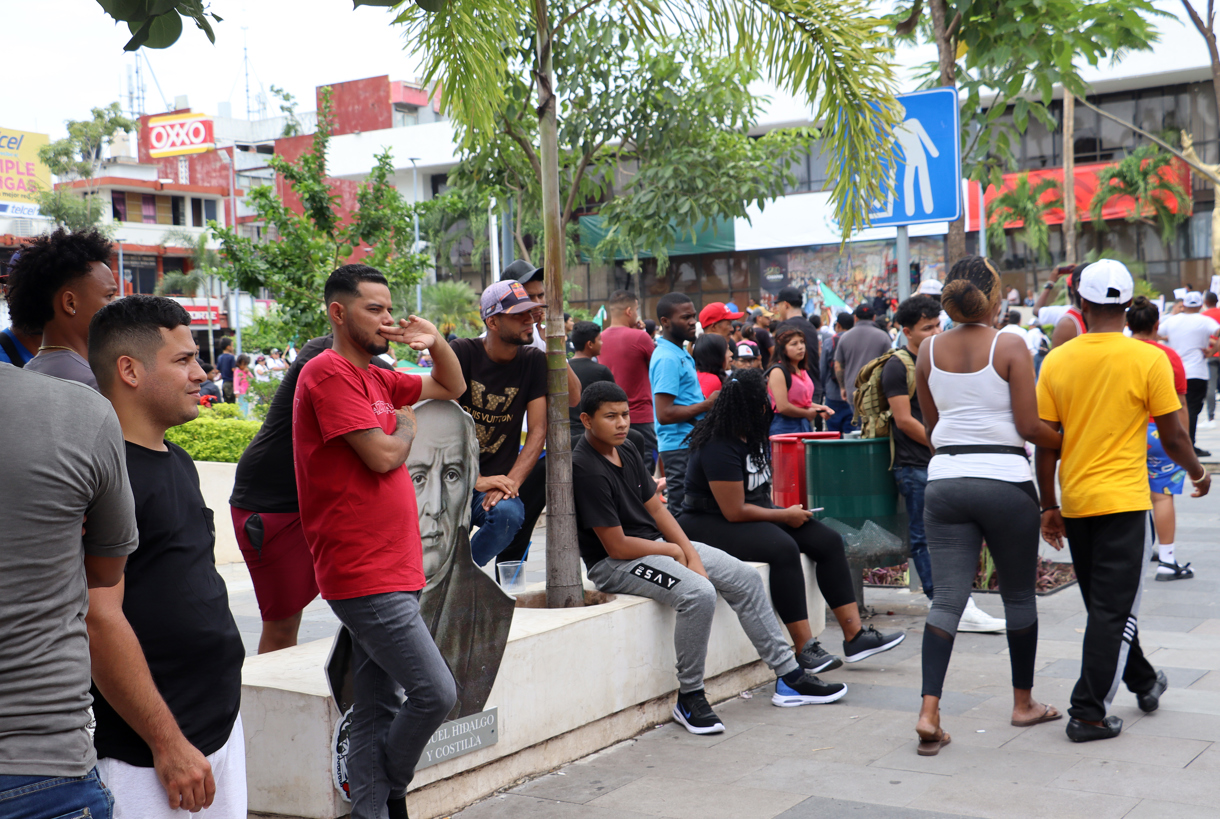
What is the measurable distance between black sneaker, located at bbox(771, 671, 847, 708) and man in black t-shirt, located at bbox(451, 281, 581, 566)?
5.36 feet

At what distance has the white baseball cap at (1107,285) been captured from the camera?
15.4ft

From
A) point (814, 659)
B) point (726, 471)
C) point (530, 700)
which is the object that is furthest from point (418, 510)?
point (814, 659)

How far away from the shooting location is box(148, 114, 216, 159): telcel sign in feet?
233

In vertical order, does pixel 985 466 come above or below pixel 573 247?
below

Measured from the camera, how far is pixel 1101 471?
464cm

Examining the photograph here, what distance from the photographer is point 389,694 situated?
359cm

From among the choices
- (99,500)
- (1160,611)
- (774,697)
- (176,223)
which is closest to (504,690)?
(774,697)

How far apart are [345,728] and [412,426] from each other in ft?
3.33

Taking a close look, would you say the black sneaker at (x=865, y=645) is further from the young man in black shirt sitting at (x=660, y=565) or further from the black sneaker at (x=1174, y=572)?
the black sneaker at (x=1174, y=572)

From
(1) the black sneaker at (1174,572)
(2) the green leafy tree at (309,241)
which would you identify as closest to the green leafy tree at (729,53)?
(1) the black sneaker at (1174,572)

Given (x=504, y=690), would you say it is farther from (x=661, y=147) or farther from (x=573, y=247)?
(x=573, y=247)

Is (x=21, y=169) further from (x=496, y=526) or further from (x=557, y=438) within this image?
(x=557, y=438)

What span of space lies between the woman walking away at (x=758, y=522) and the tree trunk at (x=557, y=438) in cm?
85

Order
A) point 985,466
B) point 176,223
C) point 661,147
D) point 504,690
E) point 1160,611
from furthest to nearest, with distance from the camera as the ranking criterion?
point 176,223 → point 661,147 → point 1160,611 → point 985,466 → point 504,690
